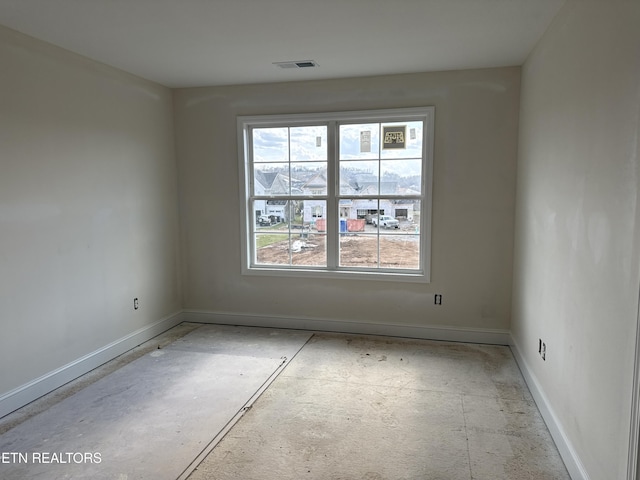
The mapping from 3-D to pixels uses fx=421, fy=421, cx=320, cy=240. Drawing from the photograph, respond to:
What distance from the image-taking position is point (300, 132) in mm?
4402

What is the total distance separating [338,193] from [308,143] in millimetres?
610

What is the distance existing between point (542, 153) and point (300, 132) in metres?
2.34

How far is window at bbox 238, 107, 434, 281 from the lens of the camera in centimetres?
414

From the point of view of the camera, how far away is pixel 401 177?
13.7ft

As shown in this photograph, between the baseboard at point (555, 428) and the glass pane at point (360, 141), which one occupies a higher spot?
the glass pane at point (360, 141)

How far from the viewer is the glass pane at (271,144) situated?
446 cm

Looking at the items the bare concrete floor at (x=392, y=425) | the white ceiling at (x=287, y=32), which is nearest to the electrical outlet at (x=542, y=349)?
the bare concrete floor at (x=392, y=425)

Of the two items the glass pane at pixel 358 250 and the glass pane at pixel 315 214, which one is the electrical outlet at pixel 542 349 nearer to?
the glass pane at pixel 358 250

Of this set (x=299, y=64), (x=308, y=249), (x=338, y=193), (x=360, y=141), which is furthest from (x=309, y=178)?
(x=299, y=64)

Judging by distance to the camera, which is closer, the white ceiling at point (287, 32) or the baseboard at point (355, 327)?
the white ceiling at point (287, 32)

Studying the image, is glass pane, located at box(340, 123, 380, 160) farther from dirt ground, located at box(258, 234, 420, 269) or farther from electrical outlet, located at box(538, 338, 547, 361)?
electrical outlet, located at box(538, 338, 547, 361)

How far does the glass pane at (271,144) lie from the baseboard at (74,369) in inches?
80.9

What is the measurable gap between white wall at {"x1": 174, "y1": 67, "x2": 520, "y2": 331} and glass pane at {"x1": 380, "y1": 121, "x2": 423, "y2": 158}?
0.61ft

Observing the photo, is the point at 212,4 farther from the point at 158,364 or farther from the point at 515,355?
the point at 515,355
